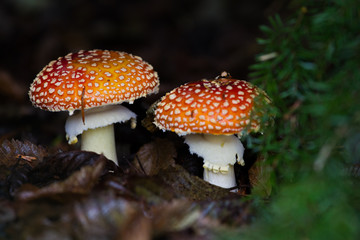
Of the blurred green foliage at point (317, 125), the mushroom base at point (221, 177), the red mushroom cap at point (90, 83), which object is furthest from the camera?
the mushroom base at point (221, 177)

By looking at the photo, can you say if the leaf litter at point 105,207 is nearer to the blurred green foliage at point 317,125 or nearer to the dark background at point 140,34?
the blurred green foliage at point 317,125

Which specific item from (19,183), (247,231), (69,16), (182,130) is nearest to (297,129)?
(247,231)

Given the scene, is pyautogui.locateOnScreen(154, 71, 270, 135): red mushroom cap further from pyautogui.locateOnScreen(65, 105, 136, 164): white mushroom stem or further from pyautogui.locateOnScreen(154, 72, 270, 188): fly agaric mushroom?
pyautogui.locateOnScreen(65, 105, 136, 164): white mushroom stem

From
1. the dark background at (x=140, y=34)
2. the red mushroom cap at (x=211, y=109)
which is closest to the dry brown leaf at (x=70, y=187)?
the red mushroom cap at (x=211, y=109)

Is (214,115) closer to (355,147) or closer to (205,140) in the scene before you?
(205,140)

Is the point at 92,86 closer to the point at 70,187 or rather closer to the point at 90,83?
the point at 90,83

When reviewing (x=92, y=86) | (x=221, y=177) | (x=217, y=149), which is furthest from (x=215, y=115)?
(x=92, y=86)

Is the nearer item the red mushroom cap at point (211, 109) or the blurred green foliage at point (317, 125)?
the blurred green foliage at point (317, 125)
